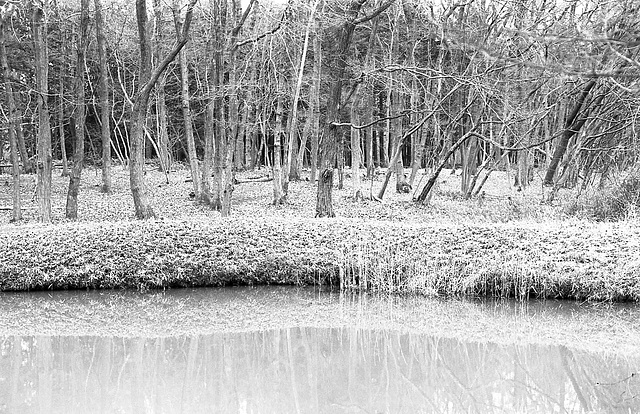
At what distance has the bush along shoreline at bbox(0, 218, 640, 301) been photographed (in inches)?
337

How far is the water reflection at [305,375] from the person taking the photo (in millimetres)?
4977

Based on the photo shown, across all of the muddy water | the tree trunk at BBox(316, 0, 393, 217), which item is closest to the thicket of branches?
the tree trunk at BBox(316, 0, 393, 217)

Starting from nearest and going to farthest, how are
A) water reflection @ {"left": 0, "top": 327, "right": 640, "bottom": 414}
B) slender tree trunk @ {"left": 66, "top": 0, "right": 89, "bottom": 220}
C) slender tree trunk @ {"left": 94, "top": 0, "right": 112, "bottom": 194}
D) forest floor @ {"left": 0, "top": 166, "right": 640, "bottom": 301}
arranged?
water reflection @ {"left": 0, "top": 327, "right": 640, "bottom": 414} → forest floor @ {"left": 0, "top": 166, "right": 640, "bottom": 301} → slender tree trunk @ {"left": 66, "top": 0, "right": 89, "bottom": 220} → slender tree trunk @ {"left": 94, "top": 0, "right": 112, "bottom": 194}

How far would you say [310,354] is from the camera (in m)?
6.38

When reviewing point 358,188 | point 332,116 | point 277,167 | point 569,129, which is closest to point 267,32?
point 332,116

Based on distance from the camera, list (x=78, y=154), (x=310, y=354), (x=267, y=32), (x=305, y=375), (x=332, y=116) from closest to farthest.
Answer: (x=305, y=375) → (x=310, y=354) → (x=332, y=116) → (x=267, y=32) → (x=78, y=154)

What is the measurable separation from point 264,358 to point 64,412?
2046 millimetres

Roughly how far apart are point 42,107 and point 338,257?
272 inches

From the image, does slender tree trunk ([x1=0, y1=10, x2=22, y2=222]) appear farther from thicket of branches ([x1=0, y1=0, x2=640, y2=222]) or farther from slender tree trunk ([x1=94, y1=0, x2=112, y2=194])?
slender tree trunk ([x1=94, y1=0, x2=112, y2=194])

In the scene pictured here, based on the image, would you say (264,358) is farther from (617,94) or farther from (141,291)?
(617,94)

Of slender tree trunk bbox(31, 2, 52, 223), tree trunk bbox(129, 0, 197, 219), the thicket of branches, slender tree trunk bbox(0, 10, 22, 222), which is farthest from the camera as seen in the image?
slender tree trunk bbox(0, 10, 22, 222)

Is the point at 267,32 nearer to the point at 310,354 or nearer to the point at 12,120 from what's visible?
the point at 12,120

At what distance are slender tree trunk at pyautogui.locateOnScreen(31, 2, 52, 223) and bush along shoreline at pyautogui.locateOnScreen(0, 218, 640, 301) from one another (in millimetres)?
2699

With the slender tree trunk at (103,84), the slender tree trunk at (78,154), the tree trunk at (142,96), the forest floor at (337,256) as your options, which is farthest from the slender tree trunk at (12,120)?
the forest floor at (337,256)
